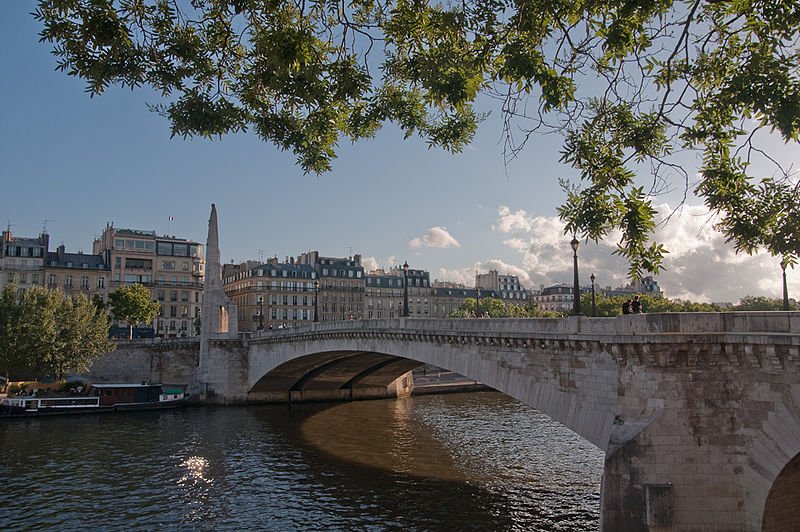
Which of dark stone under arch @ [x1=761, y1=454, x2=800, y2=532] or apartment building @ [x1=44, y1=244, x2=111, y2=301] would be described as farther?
apartment building @ [x1=44, y1=244, x2=111, y2=301]

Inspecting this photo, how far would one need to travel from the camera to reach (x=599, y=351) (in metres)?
18.4

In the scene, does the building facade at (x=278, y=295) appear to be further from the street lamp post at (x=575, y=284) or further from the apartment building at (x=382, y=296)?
the street lamp post at (x=575, y=284)

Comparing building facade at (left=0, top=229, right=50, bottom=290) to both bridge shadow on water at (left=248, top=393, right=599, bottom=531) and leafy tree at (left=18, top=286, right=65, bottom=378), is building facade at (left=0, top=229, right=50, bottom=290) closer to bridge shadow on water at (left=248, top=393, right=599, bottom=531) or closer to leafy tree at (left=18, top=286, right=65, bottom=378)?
leafy tree at (left=18, top=286, right=65, bottom=378)

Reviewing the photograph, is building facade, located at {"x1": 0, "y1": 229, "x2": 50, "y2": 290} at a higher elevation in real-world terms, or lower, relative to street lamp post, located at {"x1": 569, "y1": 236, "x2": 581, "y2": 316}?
higher

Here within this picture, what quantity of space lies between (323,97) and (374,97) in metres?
1.58

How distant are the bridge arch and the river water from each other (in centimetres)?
433

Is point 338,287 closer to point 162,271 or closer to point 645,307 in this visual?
point 162,271

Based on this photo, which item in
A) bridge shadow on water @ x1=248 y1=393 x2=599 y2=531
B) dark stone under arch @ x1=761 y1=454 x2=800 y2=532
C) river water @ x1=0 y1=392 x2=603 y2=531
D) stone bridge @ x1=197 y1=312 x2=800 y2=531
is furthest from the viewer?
river water @ x1=0 y1=392 x2=603 y2=531

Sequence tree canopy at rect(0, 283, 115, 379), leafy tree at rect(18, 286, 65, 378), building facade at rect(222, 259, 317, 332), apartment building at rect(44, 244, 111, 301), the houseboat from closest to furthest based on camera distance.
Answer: the houseboat
tree canopy at rect(0, 283, 115, 379)
leafy tree at rect(18, 286, 65, 378)
apartment building at rect(44, 244, 111, 301)
building facade at rect(222, 259, 317, 332)

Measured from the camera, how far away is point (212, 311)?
58.4m

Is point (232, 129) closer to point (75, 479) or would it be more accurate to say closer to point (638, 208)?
point (638, 208)

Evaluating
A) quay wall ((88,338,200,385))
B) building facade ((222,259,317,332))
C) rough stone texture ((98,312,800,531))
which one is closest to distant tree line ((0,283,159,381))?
quay wall ((88,338,200,385))

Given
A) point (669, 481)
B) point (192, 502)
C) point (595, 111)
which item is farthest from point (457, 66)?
point (192, 502)

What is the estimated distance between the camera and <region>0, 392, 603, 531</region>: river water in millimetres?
22688
